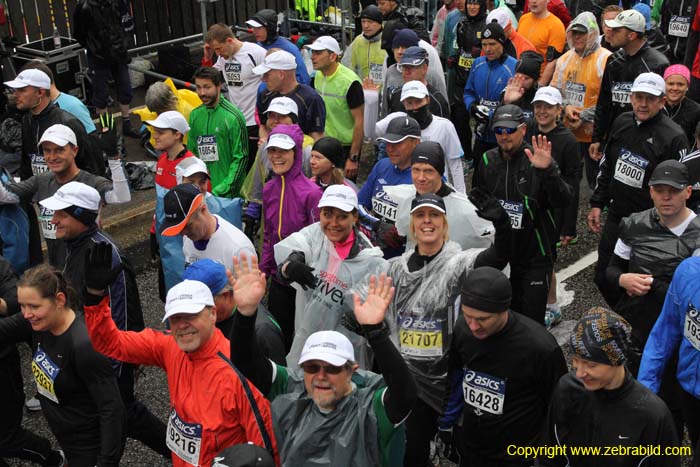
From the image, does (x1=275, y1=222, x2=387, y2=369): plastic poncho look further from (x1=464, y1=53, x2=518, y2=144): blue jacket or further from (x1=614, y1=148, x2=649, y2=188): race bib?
(x1=464, y1=53, x2=518, y2=144): blue jacket

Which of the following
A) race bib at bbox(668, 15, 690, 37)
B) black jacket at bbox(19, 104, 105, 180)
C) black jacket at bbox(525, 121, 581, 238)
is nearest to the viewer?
black jacket at bbox(525, 121, 581, 238)

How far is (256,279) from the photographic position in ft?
13.9

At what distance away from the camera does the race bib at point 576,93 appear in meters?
9.17

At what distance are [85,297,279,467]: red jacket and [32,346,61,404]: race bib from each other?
464 mm

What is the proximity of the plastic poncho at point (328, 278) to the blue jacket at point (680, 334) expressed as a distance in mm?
1559

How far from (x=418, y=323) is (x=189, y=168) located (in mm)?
2512

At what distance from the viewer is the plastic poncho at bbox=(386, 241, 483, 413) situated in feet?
16.4

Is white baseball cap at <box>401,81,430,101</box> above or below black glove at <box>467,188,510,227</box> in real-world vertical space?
below

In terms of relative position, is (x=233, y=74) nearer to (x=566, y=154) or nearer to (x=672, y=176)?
(x=566, y=154)

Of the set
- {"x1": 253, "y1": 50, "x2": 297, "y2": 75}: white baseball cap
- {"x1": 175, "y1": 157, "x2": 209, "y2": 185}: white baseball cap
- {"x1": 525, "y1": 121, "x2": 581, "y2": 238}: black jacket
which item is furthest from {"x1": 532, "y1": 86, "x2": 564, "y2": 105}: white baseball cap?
{"x1": 175, "y1": 157, "x2": 209, "y2": 185}: white baseball cap

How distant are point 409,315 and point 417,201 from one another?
674 mm

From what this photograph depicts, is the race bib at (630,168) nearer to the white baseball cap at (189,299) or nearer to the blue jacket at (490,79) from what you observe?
the blue jacket at (490,79)

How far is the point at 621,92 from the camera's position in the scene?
331 inches

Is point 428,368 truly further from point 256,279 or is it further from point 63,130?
point 63,130
